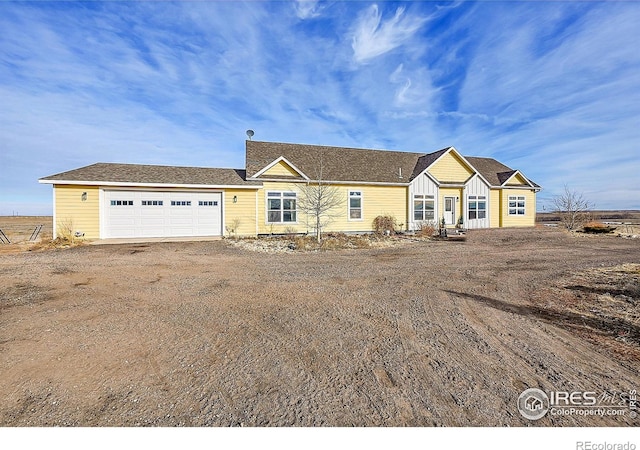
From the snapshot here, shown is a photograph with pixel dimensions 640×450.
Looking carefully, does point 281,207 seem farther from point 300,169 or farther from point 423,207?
point 423,207

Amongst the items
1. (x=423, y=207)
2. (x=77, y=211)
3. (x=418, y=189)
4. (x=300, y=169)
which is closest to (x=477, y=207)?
(x=423, y=207)

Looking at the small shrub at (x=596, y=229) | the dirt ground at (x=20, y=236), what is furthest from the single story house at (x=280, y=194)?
the small shrub at (x=596, y=229)

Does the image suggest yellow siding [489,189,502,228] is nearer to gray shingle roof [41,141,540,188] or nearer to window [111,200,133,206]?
gray shingle roof [41,141,540,188]

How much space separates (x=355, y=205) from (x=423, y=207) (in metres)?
4.94

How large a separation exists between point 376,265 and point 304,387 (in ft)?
20.9

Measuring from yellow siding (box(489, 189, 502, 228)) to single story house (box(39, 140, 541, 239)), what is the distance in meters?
0.08

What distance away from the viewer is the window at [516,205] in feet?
71.9

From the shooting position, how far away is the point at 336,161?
64.7 feet

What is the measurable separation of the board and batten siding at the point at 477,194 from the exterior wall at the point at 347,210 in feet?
16.1

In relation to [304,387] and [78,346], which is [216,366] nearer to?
[304,387]

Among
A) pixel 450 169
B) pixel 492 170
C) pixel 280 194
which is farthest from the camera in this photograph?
pixel 492 170

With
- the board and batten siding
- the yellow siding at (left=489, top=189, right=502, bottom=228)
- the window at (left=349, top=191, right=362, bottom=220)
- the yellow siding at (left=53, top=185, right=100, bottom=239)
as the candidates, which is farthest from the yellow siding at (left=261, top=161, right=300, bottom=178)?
the yellow siding at (left=489, top=189, right=502, bottom=228)

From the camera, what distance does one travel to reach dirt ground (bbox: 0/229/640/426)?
240 centimetres

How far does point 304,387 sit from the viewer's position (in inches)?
106
